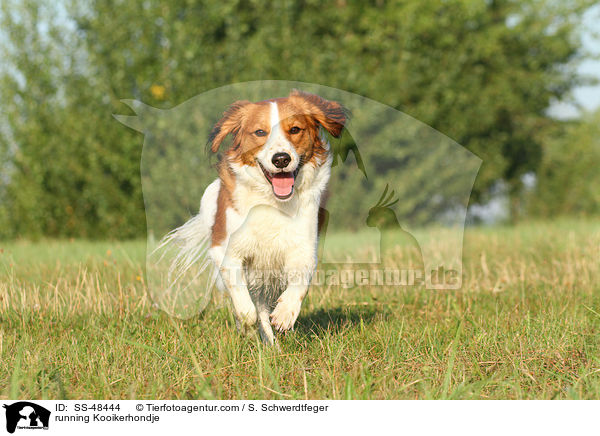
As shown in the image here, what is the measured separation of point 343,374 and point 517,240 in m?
6.18

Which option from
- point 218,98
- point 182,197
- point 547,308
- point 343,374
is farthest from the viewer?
point 547,308

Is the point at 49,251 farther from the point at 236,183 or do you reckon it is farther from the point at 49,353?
the point at 236,183

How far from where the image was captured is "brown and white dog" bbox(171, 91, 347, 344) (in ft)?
9.70

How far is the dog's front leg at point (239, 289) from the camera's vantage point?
3.26 meters

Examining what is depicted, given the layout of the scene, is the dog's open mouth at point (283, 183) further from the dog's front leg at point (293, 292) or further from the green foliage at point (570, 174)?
the green foliage at point (570, 174)

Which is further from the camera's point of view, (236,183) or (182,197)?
(182,197)

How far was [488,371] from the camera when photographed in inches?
119

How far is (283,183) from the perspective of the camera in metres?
2.92

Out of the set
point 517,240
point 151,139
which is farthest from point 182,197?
point 517,240

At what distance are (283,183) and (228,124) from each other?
511 mm

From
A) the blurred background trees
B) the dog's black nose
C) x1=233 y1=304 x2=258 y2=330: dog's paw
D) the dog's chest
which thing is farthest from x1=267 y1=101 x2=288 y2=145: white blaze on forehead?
the blurred background trees

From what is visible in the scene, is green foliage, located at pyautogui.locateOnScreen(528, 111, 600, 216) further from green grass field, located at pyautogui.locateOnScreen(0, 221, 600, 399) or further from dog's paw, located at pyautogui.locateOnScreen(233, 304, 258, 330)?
dog's paw, located at pyautogui.locateOnScreen(233, 304, 258, 330)
